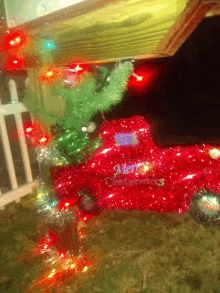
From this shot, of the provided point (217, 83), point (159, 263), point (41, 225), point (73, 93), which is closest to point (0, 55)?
point (73, 93)

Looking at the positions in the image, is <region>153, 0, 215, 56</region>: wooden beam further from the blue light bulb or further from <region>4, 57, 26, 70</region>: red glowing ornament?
<region>4, 57, 26, 70</region>: red glowing ornament

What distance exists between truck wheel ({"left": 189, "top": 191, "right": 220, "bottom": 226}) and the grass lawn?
0.27 feet

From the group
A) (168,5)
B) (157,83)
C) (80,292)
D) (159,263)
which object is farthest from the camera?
(157,83)

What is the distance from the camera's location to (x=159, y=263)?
6.93 ft

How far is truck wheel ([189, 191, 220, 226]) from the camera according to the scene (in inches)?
95.7

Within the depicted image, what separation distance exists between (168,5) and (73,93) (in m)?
1.56

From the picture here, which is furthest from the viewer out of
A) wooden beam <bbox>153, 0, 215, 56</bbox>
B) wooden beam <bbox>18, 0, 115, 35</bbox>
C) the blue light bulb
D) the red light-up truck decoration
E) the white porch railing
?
the white porch railing

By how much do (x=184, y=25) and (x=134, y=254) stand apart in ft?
6.46

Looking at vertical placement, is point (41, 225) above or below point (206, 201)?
below

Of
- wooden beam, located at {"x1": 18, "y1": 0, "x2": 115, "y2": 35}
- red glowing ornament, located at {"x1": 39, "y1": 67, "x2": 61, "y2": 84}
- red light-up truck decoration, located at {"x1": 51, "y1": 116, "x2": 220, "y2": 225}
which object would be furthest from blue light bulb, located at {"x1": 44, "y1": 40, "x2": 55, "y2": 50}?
red light-up truck decoration, located at {"x1": 51, "y1": 116, "x2": 220, "y2": 225}

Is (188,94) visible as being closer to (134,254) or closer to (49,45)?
(49,45)

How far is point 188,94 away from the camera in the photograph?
2633mm

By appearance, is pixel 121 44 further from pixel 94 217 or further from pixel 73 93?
pixel 94 217

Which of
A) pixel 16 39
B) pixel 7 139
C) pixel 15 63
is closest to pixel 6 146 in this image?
pixel 7 139
